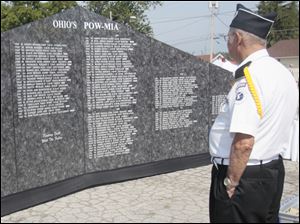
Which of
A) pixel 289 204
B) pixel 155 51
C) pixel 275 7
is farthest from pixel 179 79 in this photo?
pixel 275 7

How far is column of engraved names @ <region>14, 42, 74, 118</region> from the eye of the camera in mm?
4305

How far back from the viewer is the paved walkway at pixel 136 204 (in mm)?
4238

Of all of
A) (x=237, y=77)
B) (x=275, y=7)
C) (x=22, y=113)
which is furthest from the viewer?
(x=275, y=7)

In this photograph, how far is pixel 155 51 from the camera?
5.76 metres

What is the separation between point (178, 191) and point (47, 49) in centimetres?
221

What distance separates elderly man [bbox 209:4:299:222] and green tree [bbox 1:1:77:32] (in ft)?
74.1

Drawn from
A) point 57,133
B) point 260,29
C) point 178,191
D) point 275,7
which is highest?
point 275,7

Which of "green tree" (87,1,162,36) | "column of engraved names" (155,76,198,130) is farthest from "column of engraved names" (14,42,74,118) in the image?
"green tree" (87,1,162,36)

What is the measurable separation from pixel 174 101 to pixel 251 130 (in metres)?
3.80

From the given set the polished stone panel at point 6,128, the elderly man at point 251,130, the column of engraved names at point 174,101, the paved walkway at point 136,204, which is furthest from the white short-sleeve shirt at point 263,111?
the column of engraved names at point 174,101

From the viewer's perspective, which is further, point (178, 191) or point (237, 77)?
point (178, 191)

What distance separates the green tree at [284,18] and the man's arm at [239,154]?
49940 millimetres

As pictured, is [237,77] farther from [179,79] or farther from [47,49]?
[179,79]

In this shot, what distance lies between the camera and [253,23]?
8.01ft
